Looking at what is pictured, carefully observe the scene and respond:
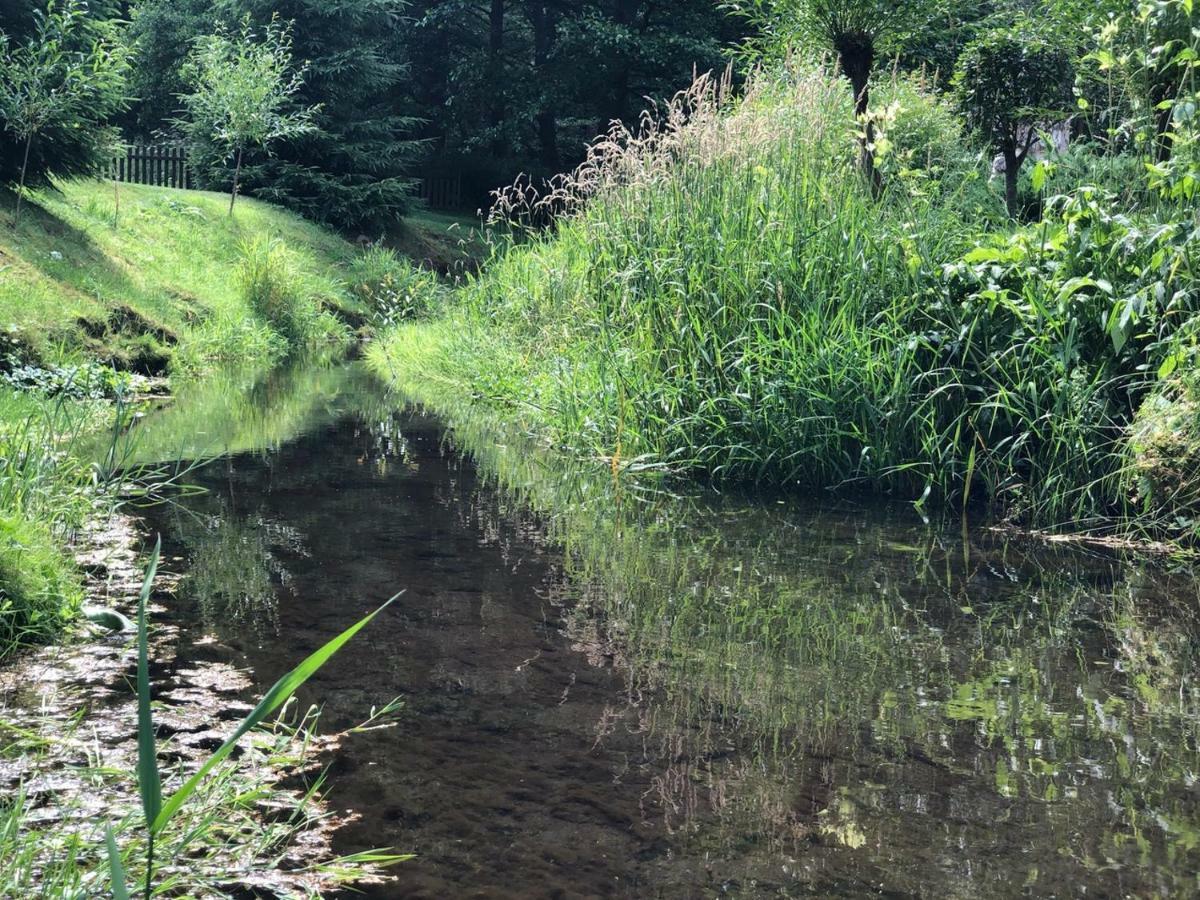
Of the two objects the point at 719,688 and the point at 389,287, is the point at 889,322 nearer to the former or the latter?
the point at 719,688

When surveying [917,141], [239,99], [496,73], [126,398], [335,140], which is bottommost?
[126,398]

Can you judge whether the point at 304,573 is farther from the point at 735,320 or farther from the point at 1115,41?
the point at 1115,41

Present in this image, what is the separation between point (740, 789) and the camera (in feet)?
8.15

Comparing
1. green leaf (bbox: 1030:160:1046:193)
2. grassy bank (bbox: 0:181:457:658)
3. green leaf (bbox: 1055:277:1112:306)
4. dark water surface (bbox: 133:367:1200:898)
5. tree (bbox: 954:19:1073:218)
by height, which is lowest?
dark water surface (bbox: 133:367:1200:898)

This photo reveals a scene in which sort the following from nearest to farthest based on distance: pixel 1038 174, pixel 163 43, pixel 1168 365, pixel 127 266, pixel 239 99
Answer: pixel 1168 365 → pixel 1038 174 → pixel 127 266 → pixel 239 99 → pixel 163 43

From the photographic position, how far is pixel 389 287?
18172 millimetres

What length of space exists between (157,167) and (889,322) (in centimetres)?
2026

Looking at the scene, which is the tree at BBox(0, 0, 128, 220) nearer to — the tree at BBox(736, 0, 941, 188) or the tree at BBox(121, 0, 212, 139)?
the tree at BBox(736, 0, 941, 188)

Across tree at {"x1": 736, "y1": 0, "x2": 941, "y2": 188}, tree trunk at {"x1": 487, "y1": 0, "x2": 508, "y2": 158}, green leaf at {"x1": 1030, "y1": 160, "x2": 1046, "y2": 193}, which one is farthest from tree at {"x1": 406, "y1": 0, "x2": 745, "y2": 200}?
green leaf at {"x1": 1030, "y1": 160, "x2": 1046, "y2": 193}

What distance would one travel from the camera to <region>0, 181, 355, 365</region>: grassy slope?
32.1 feet

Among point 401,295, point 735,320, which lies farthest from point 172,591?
point 401,295

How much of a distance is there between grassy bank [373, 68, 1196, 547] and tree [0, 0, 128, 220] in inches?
297

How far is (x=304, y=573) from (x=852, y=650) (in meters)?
1.95

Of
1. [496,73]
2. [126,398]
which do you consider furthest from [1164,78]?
[496,73]
